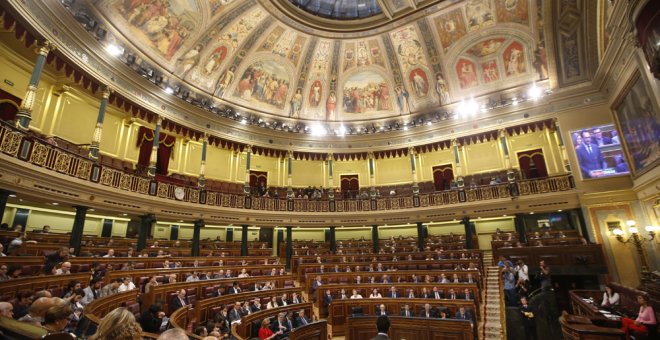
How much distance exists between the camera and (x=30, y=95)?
27.7ft

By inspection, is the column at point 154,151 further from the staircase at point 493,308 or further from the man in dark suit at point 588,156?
the man in dark suit at point 588,156

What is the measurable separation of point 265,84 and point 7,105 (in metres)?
11.3

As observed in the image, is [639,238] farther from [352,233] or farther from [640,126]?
[352,233]

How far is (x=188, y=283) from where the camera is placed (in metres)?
7.75

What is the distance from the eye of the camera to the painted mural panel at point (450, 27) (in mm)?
16594

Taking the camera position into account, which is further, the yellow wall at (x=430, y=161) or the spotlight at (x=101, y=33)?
the yellow wall at (x=430, y=161)

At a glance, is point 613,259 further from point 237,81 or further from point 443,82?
point 237,81

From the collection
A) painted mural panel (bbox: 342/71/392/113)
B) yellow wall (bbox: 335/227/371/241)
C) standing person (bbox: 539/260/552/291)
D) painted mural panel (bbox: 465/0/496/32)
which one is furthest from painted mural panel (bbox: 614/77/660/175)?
yellow wall (bbox: 335/227/371/241)

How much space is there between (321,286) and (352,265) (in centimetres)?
317

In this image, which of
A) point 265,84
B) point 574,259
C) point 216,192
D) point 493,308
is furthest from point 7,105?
point 574,259

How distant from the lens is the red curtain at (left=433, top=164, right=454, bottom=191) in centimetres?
1903

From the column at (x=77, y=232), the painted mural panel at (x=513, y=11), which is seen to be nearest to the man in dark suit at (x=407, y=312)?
the column at (x=77, y=232)

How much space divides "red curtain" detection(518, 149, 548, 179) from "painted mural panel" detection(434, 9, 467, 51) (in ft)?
24.6

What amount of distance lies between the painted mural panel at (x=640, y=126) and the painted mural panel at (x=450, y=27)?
8.70 metres
